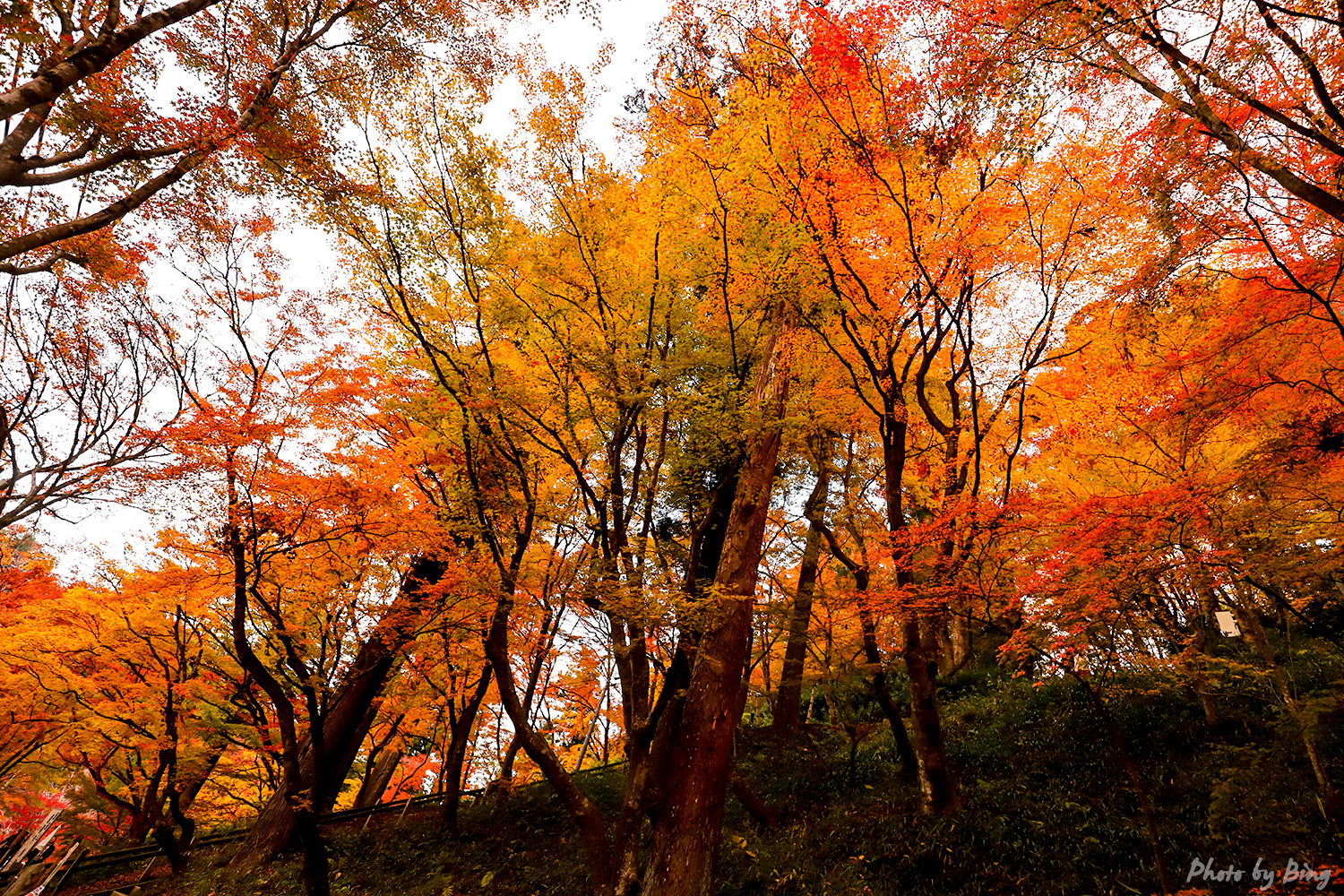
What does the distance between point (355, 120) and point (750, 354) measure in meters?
5.79

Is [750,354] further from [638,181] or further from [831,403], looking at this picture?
[638,181]

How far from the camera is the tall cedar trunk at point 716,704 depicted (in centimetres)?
536

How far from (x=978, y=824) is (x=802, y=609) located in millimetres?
3604

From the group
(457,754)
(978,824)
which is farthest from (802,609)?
(457,754)

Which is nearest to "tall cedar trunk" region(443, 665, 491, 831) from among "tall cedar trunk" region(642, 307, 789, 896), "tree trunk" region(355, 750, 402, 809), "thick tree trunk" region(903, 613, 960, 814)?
"tree trunk" region(355, 750, 402, 809)

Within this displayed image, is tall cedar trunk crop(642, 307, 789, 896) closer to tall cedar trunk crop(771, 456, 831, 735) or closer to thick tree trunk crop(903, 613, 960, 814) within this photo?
tall cedar trunk crop(771, 456, 831, 735)

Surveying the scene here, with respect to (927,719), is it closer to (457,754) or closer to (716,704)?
(716,704)

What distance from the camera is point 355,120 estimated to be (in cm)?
558

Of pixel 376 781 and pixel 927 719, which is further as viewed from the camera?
pixel 376 781

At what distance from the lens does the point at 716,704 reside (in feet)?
20.4

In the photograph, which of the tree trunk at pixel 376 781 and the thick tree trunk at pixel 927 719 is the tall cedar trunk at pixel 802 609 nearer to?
the thick tree trunk at pixel 927 719

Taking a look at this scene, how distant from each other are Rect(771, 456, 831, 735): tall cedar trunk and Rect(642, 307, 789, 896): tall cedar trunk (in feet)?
4.77

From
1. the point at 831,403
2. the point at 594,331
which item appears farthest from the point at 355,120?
the point at 831,403

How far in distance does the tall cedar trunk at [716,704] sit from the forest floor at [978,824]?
2.13 meters
